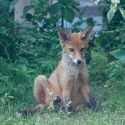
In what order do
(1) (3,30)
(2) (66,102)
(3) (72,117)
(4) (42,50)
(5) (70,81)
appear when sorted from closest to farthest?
(3) (72,117)
(2) (66,102)
(5) (70,81)
(1) (3,30)
(4) (42,50)

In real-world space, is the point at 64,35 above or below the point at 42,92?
above

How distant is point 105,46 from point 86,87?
283 centimetres

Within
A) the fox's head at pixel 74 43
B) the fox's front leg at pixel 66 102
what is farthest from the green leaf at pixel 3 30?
the fox's front leg at pixel 66 102

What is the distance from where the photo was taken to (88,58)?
930 cm

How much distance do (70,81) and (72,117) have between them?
2.34 ft

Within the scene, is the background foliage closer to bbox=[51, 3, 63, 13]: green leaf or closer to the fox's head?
bbox=[51, 3, 63, 13]: green leaf

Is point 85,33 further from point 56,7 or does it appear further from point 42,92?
point 56,7

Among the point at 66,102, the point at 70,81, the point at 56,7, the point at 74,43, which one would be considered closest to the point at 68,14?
the point at 56,7

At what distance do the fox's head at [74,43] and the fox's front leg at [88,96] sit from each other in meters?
0.50

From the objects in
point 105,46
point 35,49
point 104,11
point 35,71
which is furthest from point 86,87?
point 104,11

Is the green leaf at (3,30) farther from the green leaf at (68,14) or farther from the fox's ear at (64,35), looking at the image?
the green leaf at (68,14)

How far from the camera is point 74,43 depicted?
6.90 metres

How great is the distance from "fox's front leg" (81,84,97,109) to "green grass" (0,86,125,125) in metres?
0.15

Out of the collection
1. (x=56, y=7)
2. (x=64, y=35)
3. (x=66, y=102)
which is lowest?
(x=66, y=102)
